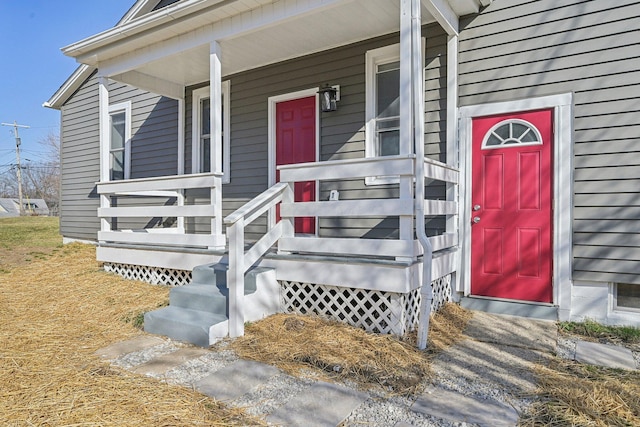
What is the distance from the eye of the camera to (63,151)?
9000mm

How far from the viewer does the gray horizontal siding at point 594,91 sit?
3520 millimetres

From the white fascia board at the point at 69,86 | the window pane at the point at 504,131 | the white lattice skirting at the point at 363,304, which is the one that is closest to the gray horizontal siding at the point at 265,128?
the white fascia board at the point at 69,86

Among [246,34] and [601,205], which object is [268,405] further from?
[246,34]

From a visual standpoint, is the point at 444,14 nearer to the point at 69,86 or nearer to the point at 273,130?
the point at 273,130

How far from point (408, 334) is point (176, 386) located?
1812mm

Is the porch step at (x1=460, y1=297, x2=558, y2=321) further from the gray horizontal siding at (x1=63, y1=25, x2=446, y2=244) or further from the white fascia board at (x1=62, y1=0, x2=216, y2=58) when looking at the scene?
the white fascia board at (x1=62, y1=0, x2=216, y2=58)

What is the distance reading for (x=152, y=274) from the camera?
5.22m

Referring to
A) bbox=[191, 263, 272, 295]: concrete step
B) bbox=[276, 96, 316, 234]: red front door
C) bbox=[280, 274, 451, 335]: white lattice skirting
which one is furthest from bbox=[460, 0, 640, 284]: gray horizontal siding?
bbox=[191, 263, 272, 295]: concrete step

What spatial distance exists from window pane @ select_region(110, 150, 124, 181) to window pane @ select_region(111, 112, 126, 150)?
0.45ft

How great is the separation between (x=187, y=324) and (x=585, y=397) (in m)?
2.79

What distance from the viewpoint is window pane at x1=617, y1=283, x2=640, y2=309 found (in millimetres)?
3582

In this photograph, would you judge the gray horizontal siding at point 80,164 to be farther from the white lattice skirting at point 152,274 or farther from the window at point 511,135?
the window at point 511,135

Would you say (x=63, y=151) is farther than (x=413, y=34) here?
Yes

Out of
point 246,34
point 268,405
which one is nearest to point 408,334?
point 268,405
